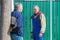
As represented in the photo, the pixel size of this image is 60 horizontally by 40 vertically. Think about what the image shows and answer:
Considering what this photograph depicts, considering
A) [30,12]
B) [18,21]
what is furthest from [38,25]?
[30,12]

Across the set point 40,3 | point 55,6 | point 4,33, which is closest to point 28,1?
point 40,3

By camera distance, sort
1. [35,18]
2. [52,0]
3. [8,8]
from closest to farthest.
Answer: [8,8]
[35,18]
[52,0]

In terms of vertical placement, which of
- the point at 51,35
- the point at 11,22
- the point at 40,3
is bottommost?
the point at 51,35

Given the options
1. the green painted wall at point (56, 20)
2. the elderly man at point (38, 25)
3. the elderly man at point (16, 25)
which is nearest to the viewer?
the elderly man at point (16, 25)

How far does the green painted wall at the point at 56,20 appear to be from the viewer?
1020 cm

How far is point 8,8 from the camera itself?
782 centimetres

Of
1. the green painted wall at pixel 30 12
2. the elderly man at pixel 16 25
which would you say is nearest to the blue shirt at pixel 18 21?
the elderly man at pixel 16 25

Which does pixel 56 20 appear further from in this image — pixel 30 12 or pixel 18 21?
pixel 18 21

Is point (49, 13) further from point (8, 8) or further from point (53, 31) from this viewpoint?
point (8, 8)

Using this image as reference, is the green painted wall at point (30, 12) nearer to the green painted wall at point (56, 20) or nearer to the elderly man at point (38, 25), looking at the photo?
the green painted wall at point (56, 20)

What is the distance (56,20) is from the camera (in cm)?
1025

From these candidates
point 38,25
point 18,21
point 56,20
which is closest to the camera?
point 18,21

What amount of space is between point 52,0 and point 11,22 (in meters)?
2.86

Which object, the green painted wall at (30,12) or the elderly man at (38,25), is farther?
the green painted wall at (30,12)
